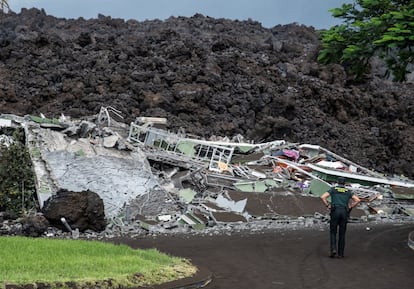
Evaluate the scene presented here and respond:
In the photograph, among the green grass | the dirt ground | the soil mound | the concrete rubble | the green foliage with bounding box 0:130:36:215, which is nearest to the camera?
the green grass

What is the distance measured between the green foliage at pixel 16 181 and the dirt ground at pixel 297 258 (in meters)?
4.44

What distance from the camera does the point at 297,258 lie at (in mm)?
12641

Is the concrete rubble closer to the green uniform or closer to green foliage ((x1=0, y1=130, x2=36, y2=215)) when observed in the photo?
green foliage ((x1=0, y1=130, x2=36, y2=215))

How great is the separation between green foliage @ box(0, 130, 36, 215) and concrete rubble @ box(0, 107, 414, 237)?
430 millimetres

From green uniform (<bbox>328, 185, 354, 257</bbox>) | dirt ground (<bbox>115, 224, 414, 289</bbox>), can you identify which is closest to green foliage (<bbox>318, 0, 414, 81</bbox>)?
green uniform (<bbox>328, 185, 354, 257</bbox>)

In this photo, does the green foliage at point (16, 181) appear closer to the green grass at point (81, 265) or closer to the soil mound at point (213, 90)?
the green grass at point (81, 265)

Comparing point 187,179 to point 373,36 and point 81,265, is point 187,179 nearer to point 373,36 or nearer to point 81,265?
point 373,36

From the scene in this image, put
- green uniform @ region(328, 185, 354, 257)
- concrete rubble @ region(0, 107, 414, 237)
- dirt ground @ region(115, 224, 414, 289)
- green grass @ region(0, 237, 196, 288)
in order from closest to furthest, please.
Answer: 1. green grass @ region(0, 237, 196, 288)
2. dirt ground @ region(115, 224, 414, 289)
3. green uniform @ region(328, 185, 354, 257)
4. concrete rubble @ region(0, 107, 414, 237)

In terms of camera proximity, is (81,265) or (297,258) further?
(297,258)

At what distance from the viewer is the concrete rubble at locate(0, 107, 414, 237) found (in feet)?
63.8

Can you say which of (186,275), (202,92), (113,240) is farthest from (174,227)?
(202,92)

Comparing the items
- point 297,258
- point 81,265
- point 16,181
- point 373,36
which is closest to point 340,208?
→ point 297,258

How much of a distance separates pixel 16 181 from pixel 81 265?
10.6 metres

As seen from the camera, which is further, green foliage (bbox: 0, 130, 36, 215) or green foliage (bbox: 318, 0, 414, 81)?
green foliage (bbox: 0, 130, 36, 215)
